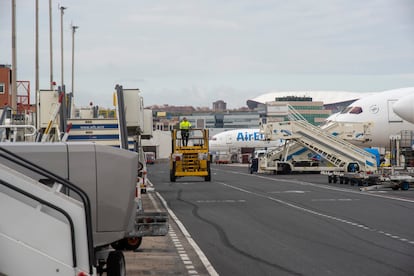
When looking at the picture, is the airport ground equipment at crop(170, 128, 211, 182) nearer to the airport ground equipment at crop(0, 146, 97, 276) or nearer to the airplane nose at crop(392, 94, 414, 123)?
the airplane nose at crop(392, 94, 414, 123)

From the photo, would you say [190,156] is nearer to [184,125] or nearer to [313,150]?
[184,125]

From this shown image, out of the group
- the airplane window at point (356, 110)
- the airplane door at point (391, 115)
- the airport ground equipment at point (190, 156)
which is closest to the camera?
the airport ground equipment at point (190, 156)

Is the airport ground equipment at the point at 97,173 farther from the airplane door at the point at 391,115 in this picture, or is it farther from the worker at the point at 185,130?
the airplane door at the point at 391,115

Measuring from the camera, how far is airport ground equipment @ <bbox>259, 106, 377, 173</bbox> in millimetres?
49656

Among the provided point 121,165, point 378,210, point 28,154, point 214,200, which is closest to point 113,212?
point 121,165

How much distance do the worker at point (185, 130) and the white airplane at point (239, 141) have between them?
66.8 metres

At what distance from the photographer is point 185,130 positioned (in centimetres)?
3872

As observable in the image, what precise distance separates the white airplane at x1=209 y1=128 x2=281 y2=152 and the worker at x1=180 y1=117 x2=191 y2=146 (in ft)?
219

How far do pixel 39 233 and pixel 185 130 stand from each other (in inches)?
1274

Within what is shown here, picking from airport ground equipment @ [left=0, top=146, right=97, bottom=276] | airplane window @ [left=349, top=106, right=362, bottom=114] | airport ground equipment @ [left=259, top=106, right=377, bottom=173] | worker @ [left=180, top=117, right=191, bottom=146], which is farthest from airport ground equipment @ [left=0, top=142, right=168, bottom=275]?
airplane window @ [left=349, top=106, right=362, bottom=114]

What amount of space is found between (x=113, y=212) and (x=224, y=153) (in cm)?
10157

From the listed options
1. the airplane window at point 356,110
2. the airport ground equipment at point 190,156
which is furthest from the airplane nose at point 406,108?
the airplane window at point 356,110

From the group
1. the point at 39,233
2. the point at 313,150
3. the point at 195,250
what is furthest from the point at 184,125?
the point at 39,233

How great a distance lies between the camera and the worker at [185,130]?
38.3 metres
